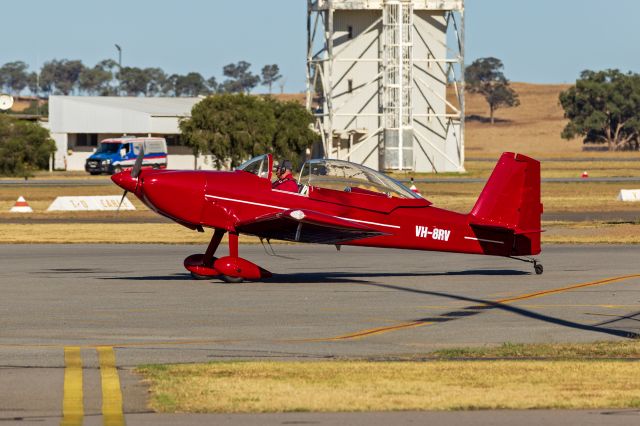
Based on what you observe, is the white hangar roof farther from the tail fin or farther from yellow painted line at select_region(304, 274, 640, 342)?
yellow painted line at select_region(304, 274, 640, 342)

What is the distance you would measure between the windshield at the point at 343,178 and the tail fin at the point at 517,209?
1788mm

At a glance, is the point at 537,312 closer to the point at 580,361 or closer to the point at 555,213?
the point at 580,361

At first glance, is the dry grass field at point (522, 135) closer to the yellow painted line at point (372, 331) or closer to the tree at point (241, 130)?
the tree at point (241, 130)

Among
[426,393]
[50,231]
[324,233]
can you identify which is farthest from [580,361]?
[50,231]

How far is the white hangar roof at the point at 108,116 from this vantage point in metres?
83.4

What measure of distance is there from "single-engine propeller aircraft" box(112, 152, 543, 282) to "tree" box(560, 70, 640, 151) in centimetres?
13126

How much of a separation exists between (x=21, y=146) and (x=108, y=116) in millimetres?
13252

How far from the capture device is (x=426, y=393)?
10.1 metres

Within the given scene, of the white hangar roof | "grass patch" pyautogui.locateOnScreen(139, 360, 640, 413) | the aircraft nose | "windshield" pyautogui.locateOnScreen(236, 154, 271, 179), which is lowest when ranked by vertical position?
"grass patch" pyautogui.locateOnScreen(139, 360, 640, 413)

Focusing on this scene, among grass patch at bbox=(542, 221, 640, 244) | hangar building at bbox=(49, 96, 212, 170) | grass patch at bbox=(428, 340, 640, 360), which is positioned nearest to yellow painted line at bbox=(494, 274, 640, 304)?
grass patch at bbox=(428, 340, 640, 360)

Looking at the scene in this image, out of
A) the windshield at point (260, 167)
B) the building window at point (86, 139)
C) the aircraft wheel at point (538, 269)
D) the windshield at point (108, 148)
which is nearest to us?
the windshield at point (260, 167)

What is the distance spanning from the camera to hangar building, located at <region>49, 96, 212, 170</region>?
273 ft

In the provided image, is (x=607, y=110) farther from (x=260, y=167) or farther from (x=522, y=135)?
(x=260, y=167)

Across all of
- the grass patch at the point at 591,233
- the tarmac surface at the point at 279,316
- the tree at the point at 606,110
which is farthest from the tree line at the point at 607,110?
the tarmac surface at the point at 279,316
